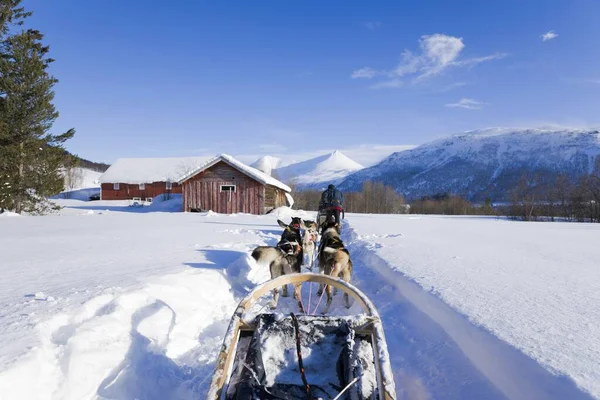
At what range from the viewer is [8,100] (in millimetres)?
19562

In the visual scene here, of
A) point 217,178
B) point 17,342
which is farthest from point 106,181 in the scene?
point 17,342

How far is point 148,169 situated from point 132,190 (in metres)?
3.92

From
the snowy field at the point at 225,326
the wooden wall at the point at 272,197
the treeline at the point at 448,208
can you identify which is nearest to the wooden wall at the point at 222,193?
the wooden wall at the point at 272,197

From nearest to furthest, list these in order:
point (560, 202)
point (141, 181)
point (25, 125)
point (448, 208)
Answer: point (25, 125) < point (141, 181) < point (560, 202) < point (448, 208)

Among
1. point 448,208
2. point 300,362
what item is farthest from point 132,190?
point 448,208

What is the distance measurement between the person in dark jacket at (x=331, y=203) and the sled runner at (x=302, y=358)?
8.90m

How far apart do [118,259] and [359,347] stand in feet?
18.9

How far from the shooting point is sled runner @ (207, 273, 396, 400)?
2.09 meters

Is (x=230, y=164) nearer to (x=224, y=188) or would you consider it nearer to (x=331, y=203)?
(x=224, y=188)

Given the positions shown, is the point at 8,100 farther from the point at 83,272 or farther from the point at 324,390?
the point at 324,390

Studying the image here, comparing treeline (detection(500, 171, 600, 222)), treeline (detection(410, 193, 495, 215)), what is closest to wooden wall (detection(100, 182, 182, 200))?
treeline (detection(500, 171, 600, 222))

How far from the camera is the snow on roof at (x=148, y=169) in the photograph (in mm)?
49397

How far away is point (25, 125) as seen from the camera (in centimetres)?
2039

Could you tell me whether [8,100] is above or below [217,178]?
above
